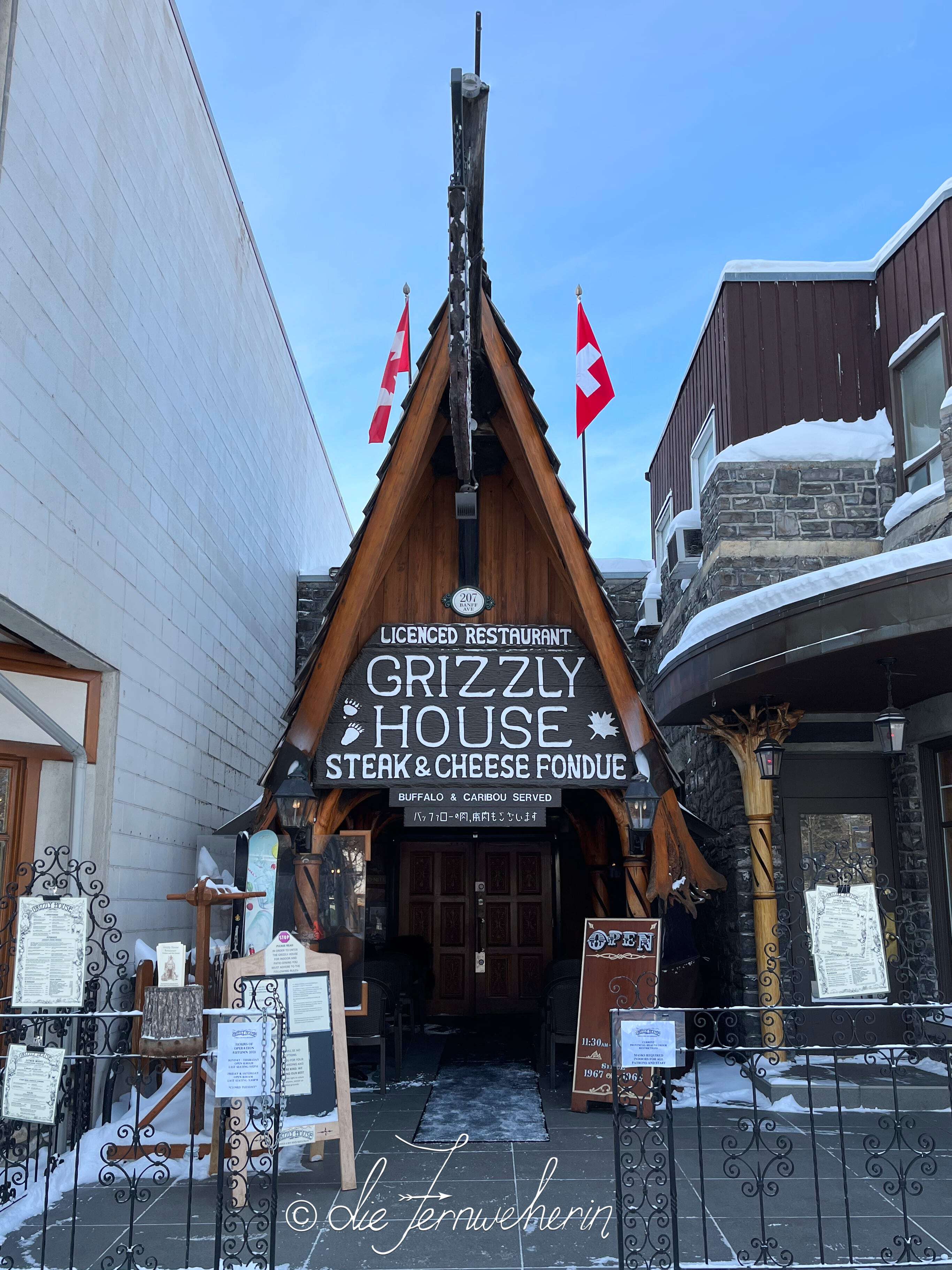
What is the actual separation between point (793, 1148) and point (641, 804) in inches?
92.5

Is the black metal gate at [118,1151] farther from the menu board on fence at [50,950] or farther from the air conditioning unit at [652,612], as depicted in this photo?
the air conditioning unit at [652,612]

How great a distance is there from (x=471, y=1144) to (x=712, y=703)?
374 centimetres

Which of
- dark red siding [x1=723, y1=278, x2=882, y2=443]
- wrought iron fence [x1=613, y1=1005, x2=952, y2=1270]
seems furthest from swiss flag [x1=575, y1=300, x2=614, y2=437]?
wrought iron fence [x1=613, y1=1005, x2=952, y2=1270]

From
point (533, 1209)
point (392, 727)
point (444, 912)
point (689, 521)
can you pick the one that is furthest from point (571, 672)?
point (444, 912)

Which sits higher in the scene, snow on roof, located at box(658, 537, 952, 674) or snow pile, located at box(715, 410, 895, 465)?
snow pile, located at box(715, 410, 895, 465)

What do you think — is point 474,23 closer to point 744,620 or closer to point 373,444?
point 744,620

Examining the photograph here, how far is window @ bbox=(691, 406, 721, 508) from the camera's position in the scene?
36.7ft

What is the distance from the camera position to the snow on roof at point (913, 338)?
29.4 ft

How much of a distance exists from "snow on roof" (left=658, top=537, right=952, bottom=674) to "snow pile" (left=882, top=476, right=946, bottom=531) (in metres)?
1.93

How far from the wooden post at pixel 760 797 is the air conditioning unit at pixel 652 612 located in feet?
15.1

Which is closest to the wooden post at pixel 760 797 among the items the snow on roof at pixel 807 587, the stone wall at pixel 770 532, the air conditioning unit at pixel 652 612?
the snow on roof at pixel 807 587

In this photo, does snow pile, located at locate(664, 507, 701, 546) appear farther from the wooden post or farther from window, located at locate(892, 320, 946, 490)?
the wooden post

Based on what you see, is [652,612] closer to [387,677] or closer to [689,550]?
[689,550]

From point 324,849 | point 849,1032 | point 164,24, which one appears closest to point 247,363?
point 164,24
